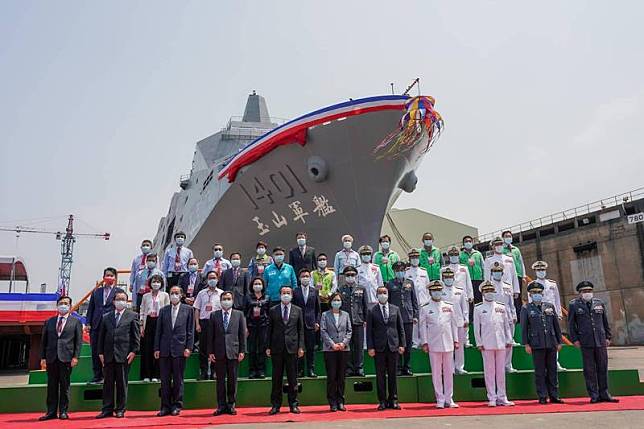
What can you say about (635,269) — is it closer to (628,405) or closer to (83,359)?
(628,405)

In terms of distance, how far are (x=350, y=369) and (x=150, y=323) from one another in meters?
2.56

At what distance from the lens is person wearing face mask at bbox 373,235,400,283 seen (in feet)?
24.7

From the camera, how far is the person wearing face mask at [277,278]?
259 inches

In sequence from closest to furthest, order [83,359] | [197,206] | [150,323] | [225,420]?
[225,420] → [150,323] → [83,359] → [197,206]

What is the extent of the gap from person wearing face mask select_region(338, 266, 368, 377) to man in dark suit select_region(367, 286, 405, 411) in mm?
578

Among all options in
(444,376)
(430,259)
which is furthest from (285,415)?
(430,259)

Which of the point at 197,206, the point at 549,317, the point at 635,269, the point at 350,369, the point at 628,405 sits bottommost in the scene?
the point at 628,405

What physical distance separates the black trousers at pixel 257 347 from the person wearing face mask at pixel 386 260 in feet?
6.76

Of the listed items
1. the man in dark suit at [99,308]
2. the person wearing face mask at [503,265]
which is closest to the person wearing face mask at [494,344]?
the person wearing face mask at [503,265]

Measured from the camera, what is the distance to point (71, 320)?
5.63 meters

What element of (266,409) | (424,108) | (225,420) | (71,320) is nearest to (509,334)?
(266,409)

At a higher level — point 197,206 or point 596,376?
point 197,206

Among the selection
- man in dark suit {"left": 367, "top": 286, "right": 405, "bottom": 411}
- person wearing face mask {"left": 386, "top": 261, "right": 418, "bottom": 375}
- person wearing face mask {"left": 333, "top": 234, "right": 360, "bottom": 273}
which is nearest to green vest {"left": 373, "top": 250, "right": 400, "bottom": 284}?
person wearing face mask {"left": 333, "top": 234, "right": 360, "bottom": 273}

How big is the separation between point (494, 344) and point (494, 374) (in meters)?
0.35
